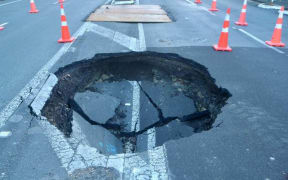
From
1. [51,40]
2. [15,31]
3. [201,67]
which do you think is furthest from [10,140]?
[15,31]

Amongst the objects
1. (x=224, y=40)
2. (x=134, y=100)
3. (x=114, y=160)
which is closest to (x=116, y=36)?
(x=134, y=100)

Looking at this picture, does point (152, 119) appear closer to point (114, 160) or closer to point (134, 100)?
point (134, 100)

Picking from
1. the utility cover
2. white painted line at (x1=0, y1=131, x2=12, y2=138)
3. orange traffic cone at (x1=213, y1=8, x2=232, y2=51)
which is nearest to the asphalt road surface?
white painted line at (x1=0, y1=131, x2=12, y2=138)

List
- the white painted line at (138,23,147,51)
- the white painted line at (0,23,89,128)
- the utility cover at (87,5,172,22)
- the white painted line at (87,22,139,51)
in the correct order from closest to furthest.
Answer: the white painted line at (0,23,89,128) < the white painted line at (138,23,147,51) < the white painted line at (87,22,139,51) < the utility cover at (87,5,172,22)

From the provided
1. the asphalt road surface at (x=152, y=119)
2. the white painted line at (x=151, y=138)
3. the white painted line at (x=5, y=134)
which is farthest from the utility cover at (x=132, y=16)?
the white painted line at (x=5, y=134)

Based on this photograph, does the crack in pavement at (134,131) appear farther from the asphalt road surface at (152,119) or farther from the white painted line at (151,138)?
the asphalt road surface at (152,119)

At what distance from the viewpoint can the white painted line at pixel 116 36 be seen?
23.7 feet

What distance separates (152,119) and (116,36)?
3852 millimetres

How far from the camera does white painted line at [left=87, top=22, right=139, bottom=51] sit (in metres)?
7.22

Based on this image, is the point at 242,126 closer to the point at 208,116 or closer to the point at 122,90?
the point at 208,116

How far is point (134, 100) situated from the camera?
593 centimetres

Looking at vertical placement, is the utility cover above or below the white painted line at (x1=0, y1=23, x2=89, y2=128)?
above

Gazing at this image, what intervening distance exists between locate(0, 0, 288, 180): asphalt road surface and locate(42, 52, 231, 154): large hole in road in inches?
2.9

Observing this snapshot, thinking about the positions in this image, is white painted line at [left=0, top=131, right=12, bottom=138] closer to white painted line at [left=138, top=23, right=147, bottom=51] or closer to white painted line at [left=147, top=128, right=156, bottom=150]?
white painted line at [left=147, top=128, right=156, bottom=150]
